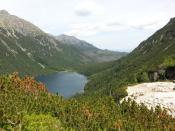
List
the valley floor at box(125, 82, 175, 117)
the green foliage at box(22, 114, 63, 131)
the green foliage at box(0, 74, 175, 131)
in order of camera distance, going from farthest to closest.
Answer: the valley floor at box(125, 82, 175, 117) → the green foliage at box(0, 74, 175, 131) → the green foliage at box(22, 114, 63, 131)

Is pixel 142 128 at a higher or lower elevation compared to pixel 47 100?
lower

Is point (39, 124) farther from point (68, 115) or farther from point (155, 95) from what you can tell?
point (155, 95)

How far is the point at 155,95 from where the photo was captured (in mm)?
162750

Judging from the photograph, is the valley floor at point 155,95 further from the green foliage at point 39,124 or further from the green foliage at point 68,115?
the green foliage at point 39,124

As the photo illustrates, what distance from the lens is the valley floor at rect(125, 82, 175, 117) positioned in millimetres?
152750

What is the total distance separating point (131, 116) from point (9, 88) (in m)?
52.8

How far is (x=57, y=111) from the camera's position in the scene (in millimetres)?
133750

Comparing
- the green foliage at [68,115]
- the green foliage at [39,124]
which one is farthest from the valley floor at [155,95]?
the green foliage at [39,124]

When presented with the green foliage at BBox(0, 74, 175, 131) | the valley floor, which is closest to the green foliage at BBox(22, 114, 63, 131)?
the green foliage at BBox(0, 74, 175, 131)

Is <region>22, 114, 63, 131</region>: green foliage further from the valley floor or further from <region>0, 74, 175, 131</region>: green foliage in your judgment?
the valley floor

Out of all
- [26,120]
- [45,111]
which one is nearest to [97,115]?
[45,111]

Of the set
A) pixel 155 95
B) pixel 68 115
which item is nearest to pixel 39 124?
pixel 68 115

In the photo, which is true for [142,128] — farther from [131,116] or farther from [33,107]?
[33,107]

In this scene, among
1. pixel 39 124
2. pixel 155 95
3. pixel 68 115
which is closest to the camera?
pixel 39 124
